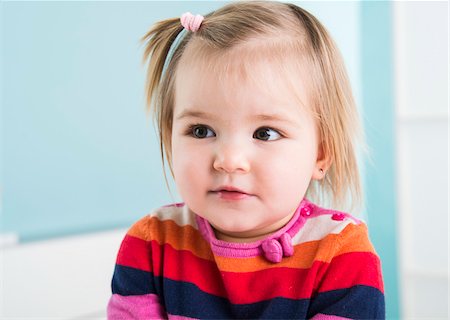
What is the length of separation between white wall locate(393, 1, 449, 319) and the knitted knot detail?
57.1 inches

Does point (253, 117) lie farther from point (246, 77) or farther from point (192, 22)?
point (192, 22)

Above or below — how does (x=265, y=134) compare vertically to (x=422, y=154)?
above

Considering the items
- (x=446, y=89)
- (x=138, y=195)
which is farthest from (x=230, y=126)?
(x=446, y=89)

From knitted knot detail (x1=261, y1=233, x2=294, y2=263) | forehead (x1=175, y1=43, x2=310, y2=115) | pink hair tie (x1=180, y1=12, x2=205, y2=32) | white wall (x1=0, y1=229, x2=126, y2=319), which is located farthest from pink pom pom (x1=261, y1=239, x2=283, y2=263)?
white wall (x1=0, y1=229, x2=126, y2=319)

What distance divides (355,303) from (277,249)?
14 cm

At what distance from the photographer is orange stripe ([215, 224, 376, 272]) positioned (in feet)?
3.03

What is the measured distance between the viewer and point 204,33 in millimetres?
941

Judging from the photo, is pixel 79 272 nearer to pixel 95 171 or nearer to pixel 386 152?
pixel 95 171

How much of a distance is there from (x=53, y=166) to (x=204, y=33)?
0.85 metres

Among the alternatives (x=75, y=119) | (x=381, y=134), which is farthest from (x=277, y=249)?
(x=381, y=134)

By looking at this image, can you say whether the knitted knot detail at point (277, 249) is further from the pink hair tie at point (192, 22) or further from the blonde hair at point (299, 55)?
the pink hair tie at point (192, 22)

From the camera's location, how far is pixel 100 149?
177cm

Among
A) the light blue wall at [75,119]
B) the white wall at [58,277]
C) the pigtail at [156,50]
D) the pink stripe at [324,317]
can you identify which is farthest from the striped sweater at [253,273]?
the light blue wall at [75,119]

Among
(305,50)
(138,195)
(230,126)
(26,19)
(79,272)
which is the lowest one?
(79,272)
